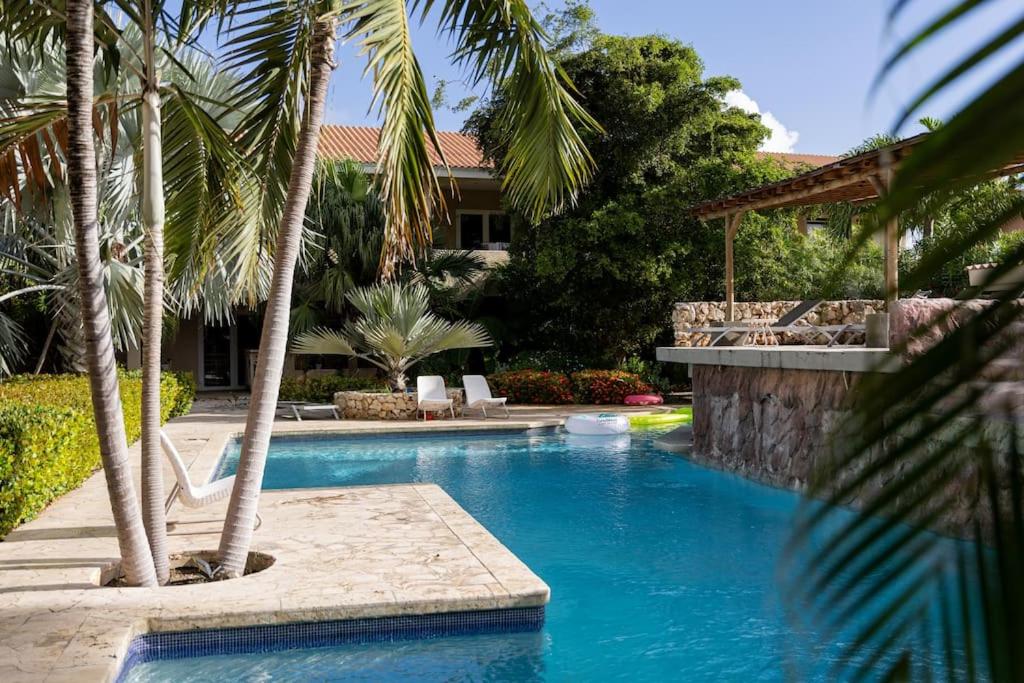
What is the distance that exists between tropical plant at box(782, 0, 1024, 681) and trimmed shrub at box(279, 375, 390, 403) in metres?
21.2

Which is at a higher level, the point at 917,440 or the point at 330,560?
the point at 917,440

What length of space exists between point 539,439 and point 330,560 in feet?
33.4

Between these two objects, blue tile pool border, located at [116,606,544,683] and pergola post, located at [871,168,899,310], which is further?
blue tile pool border, located at [116,606,544,683]

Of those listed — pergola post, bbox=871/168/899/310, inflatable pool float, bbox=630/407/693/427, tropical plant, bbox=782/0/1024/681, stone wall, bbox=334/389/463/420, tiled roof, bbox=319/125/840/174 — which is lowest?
inflatable pool float, bbox=630/407/693/427

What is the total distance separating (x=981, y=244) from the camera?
539mm

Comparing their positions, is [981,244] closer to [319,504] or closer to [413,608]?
[413,608]

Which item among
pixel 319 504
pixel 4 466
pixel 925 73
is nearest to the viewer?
pixel 925 73

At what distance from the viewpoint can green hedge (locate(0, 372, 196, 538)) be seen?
8117 millimetres

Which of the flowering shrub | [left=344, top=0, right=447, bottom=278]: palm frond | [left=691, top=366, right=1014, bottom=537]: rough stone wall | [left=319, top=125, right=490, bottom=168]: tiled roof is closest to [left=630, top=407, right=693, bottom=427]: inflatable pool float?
the flowering shrub

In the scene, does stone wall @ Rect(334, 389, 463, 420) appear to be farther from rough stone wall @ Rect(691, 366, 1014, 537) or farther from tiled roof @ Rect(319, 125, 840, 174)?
tiled roof @ Rect(319, 125, 840, 174)

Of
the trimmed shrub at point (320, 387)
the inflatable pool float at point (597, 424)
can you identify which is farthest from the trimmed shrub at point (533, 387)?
the inflatable pool float at point (597, 424)

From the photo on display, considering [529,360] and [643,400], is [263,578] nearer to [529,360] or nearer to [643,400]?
[643,400]

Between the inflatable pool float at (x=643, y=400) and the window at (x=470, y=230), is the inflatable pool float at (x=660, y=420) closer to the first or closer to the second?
the inflatable pool float at (x=643, y=400)

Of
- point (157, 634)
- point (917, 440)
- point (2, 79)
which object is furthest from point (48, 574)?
point (2, 79)
